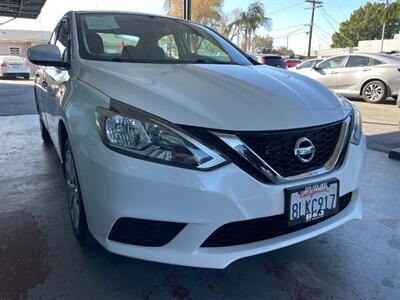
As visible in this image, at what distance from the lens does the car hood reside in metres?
1.72

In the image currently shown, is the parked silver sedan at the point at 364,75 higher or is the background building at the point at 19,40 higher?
the background building at the point at 19,40

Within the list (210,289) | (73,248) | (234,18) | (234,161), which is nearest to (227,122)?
(234,161)

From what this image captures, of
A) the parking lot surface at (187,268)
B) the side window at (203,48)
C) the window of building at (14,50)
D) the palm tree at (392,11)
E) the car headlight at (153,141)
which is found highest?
the palm tree at (392,11)

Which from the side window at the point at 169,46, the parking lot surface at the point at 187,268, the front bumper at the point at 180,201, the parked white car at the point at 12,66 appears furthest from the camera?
the parked white car at the point at 12,66

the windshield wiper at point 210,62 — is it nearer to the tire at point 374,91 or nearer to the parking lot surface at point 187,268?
the parking lot surface at point 187,268

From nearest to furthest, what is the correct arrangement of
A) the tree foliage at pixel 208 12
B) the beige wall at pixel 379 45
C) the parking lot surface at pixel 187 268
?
the parking lot surface at pixel 187 268, the tree foliage at pixel 208 12, the beige wall at pixel 379 45

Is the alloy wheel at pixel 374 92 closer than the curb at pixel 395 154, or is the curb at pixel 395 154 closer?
the curb at pixel 395 154

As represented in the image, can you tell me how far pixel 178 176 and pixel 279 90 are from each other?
840mm

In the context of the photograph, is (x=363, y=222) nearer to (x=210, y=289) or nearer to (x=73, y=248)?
(x=210, y=289)

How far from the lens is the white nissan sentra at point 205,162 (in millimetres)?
1632

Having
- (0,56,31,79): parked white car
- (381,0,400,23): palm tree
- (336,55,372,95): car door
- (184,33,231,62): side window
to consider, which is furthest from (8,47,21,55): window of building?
(184,33,231,62): side window

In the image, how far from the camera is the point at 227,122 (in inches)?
66.5

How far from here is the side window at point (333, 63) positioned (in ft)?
34.7

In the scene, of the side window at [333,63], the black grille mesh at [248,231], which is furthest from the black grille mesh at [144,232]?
the side window at [333,63]
